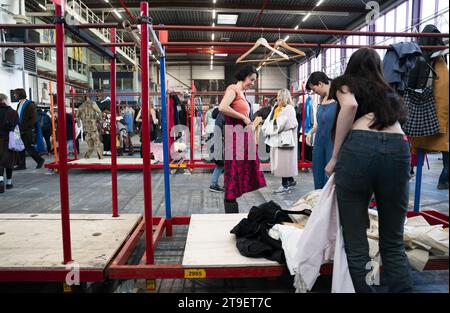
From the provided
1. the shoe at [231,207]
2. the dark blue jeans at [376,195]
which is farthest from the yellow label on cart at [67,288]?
the dark blue jeans at [376,195]

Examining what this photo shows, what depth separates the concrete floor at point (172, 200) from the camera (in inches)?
88.8

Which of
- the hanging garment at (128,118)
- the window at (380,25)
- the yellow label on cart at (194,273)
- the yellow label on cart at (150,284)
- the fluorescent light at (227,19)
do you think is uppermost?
the fluorescent light at (227,19)

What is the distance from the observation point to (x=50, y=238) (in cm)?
250

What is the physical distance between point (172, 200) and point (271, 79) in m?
20.2

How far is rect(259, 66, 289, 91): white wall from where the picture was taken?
23.3m

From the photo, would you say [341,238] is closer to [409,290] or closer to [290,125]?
[409,290]

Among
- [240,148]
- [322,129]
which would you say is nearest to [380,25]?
[322,129]

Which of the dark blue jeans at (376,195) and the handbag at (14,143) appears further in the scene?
the handbag at (14,143)

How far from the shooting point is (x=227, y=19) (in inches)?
533

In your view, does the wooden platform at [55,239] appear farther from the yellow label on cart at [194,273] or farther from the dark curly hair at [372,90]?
the dark curly hair at [372,90]

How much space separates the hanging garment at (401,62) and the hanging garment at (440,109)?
0.78 feet

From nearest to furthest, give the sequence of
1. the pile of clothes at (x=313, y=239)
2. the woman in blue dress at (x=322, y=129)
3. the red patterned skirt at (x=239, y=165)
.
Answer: the pile of clothes at (x=313, y=239), the red patterned skirt at (x=239, y=165), the woman in blue dress at (x=322, y=129)

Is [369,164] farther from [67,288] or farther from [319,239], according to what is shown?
[67,288]
